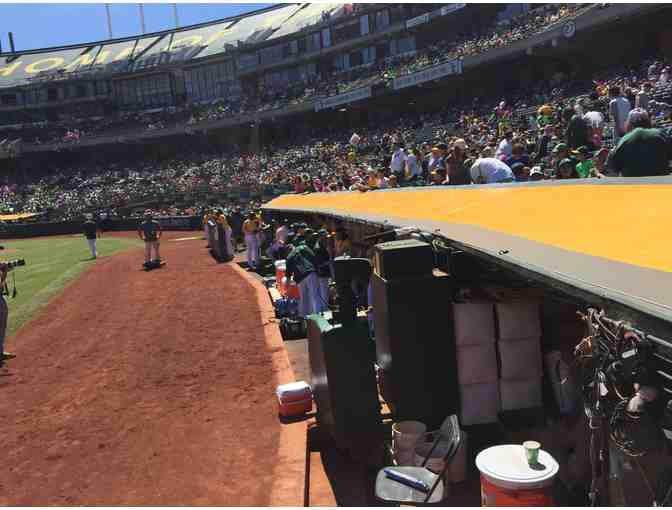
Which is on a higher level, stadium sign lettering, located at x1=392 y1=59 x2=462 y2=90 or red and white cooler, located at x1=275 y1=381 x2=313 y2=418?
stadium sign lettering, located at x1=392 y1=59 x2=462 y2=90

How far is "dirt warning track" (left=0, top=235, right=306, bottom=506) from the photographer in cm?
534

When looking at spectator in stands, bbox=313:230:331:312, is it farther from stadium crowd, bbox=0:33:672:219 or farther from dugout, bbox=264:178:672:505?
dugout, bbox=264:178:672:505

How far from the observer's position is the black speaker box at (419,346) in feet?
16.2

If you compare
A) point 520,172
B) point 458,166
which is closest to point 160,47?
point 458,166

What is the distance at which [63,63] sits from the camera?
229ft

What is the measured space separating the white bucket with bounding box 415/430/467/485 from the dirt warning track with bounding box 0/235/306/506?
109 cm

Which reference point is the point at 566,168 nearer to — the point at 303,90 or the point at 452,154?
the point at 452,154

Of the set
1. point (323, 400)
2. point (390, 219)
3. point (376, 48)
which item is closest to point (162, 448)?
point (323, 400)

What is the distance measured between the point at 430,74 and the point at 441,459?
35.0 meters

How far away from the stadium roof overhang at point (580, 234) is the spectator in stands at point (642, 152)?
533 millimetres

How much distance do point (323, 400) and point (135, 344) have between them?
6025 mm

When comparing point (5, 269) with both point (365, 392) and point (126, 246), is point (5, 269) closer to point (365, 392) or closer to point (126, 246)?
point (365, 392)

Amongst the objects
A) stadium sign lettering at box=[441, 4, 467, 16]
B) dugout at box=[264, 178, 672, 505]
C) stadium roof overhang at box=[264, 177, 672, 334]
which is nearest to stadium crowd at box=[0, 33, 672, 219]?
stadium roof overhang at box=[264, 177, 672, 334]

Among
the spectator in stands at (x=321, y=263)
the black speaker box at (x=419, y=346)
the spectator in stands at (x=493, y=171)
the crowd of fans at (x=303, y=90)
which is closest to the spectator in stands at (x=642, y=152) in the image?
the black speaker box at (x=419, y=346)
